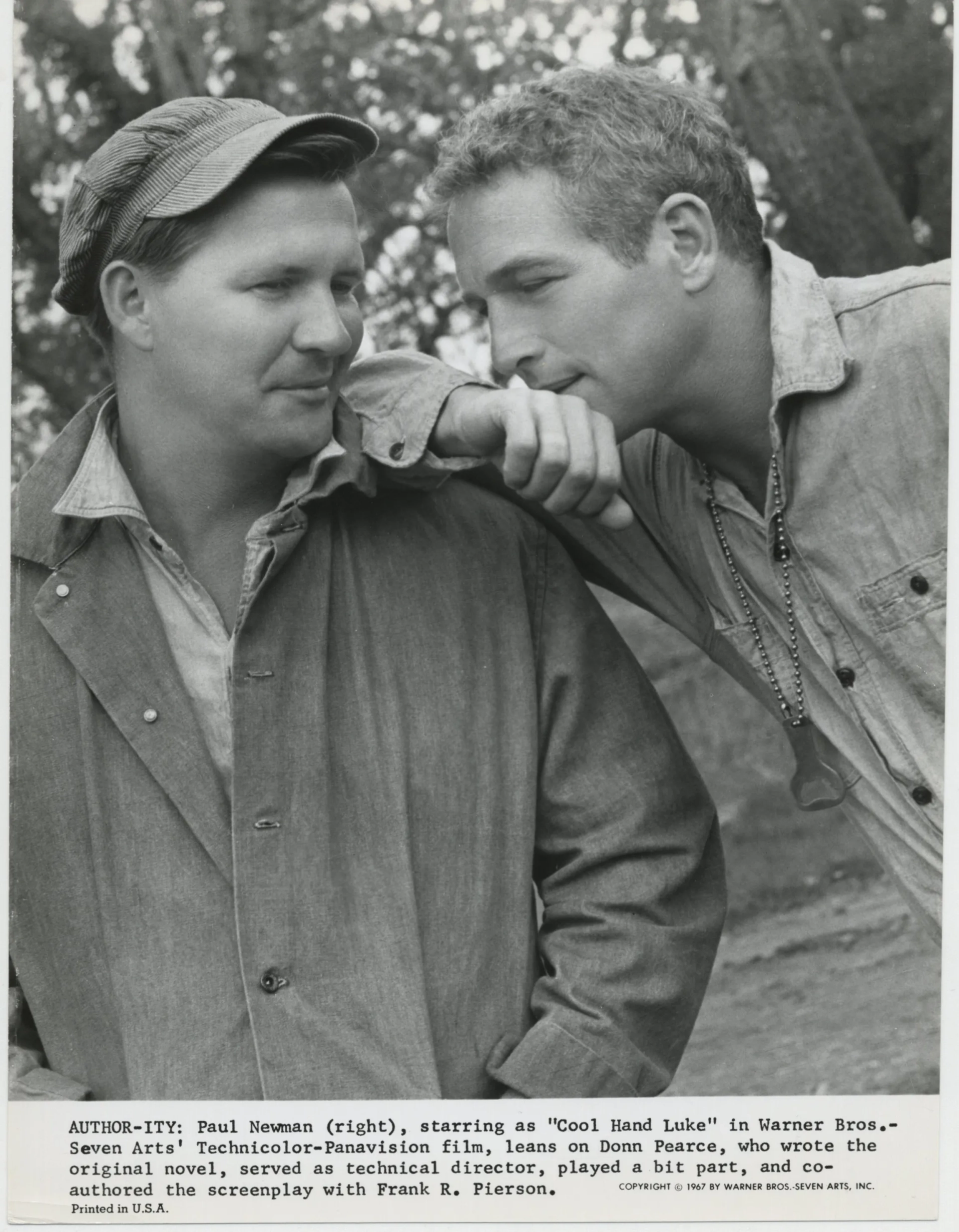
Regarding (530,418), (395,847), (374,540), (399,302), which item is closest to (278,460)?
(374,540)

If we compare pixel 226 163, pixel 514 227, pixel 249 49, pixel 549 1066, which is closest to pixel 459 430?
pixel 514 227

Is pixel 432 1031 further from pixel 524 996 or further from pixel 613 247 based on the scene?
pixel 613 247

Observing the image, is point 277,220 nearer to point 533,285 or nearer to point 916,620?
point 533,285

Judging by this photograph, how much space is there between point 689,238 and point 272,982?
4.87ft

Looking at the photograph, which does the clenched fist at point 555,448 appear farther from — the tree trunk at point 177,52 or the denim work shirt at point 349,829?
the tree trunk at point 177,52

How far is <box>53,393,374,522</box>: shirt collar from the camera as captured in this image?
259 cm

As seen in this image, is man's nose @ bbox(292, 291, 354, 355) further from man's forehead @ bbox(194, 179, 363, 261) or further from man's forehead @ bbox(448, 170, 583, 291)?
man's forehead @ bbox(448, 170, 583, 291)

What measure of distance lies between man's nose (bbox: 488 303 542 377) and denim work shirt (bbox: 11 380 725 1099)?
20 cm

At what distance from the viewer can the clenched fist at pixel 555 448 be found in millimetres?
2412

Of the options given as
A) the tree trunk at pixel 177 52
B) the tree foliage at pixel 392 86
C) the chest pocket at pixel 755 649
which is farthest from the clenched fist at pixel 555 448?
the tree trunk at pixel 177 52

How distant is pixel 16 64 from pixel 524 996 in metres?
1.92

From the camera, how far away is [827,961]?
4.84 meters

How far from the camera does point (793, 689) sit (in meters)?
2.88

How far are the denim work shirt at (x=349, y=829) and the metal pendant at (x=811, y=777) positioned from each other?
0.21 m
